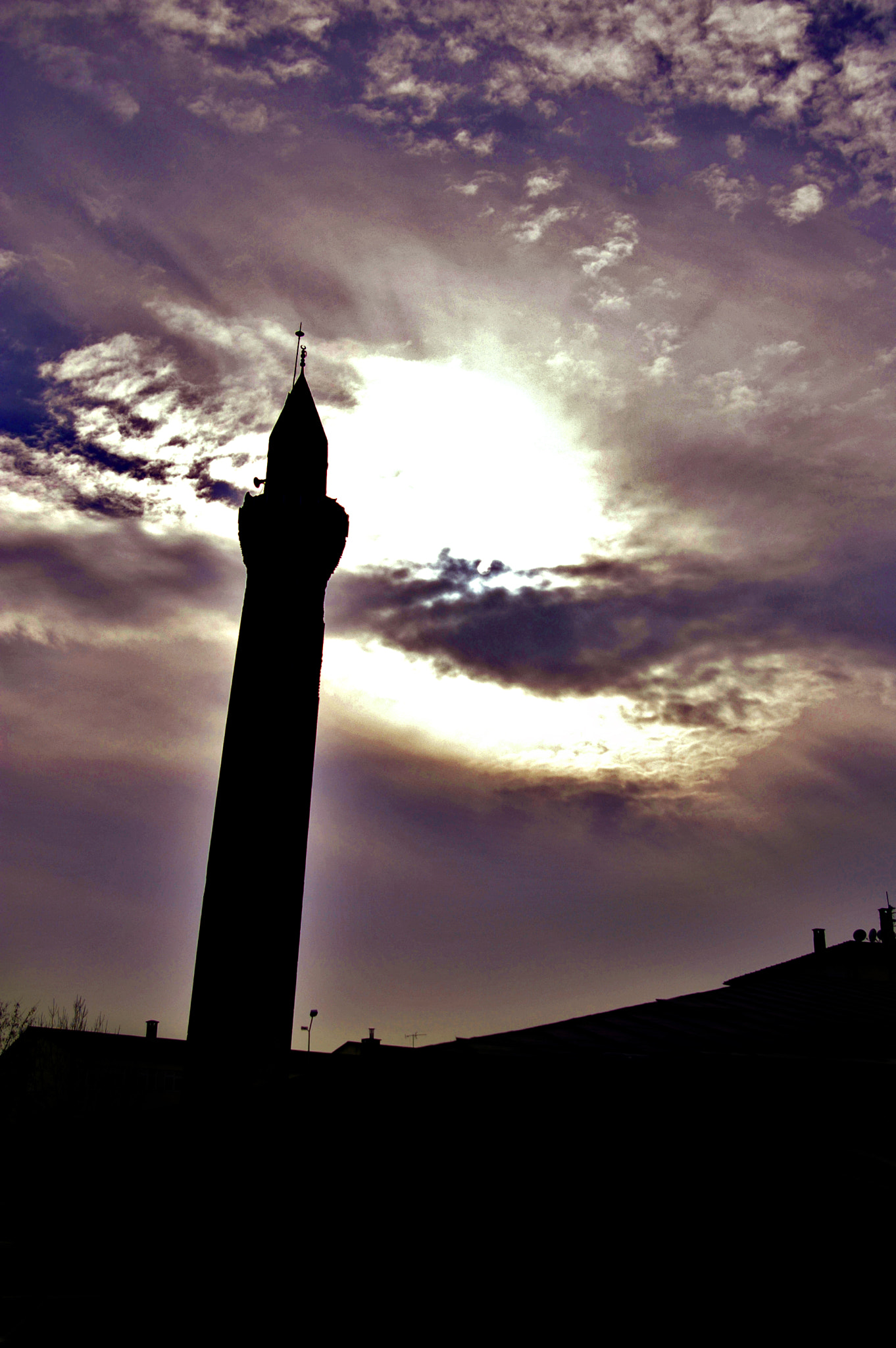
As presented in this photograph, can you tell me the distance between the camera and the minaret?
31.6 metres

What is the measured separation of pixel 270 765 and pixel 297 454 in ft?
46.7

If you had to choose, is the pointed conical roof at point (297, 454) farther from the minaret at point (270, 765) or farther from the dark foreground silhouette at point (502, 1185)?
the dark foreground silhouette at point (502, 1185)

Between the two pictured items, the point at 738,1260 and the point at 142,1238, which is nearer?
the point at 738,1260

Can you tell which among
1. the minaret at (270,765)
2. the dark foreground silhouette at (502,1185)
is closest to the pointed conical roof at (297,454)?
the minaret at (270,765)

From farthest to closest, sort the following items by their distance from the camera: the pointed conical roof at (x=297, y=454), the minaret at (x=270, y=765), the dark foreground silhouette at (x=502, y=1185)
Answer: the pointed conical roof at (x=297, y=454) → the minaret at (x=270, y=765) → the dark foreground silhouette at (x=502, y=1185)

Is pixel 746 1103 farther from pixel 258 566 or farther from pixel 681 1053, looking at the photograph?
pixel 258 566

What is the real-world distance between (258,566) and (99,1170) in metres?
28.7

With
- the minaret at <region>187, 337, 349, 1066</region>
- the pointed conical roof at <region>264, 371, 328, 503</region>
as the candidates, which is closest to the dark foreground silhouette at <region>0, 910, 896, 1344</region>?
the minaret at <region>187, 337, 349, 1066</region>

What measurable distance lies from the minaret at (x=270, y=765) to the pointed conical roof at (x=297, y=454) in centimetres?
6

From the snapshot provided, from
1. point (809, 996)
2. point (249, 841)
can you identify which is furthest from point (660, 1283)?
point (249, 841)

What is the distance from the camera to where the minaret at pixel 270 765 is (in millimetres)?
31641

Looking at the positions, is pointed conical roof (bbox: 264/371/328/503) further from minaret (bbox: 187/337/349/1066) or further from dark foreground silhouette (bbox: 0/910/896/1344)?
dark foreground silhouette (bbox: 0/910/896/1344)

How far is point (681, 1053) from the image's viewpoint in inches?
251

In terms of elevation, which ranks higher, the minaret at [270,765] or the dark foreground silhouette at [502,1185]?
the minaret at [270,765]
